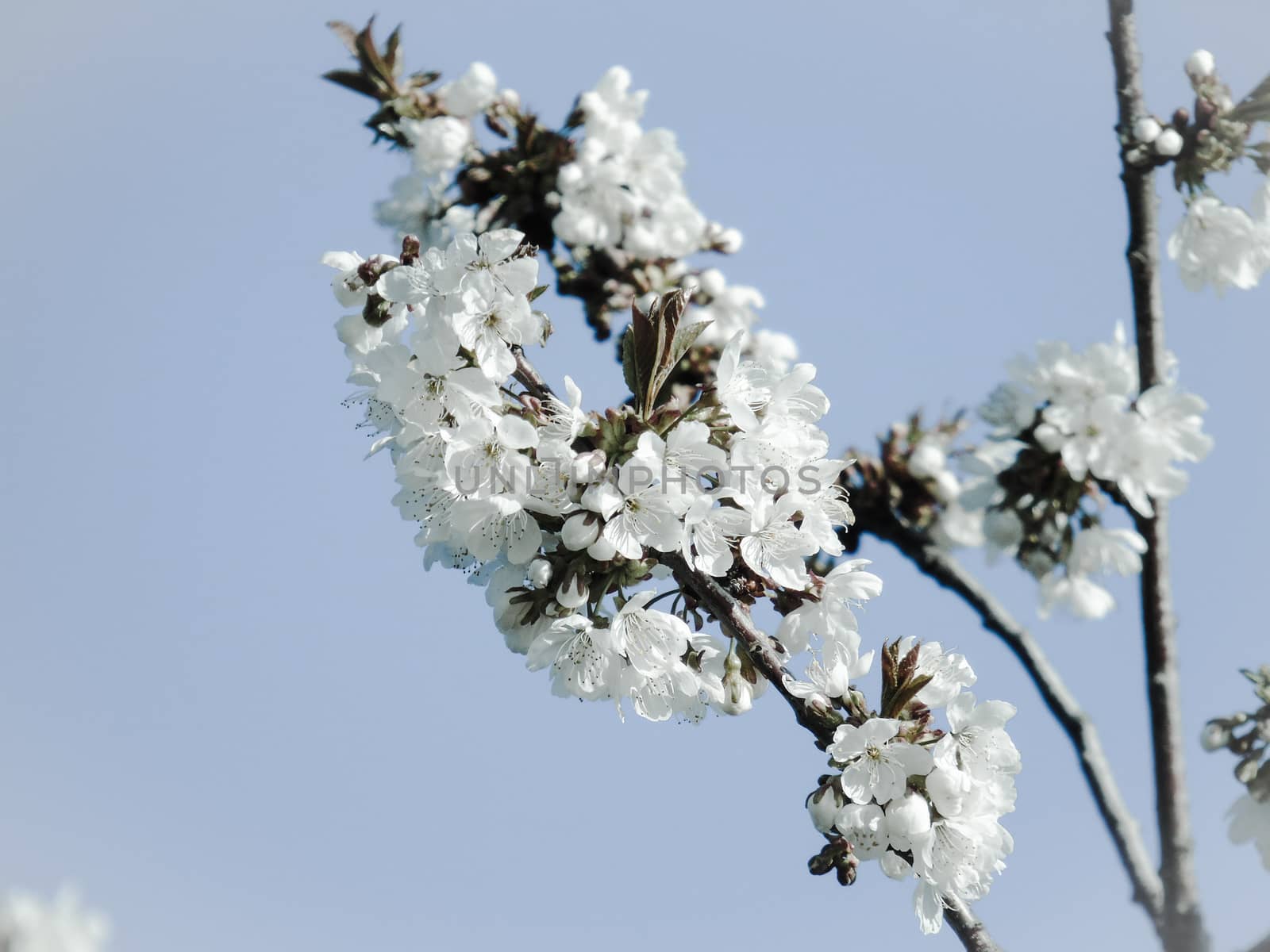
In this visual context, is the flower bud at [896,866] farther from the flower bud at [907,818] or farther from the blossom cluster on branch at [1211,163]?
the blossom cluster on branch at [1211,163]

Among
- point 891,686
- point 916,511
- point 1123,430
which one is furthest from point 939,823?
point 916,511

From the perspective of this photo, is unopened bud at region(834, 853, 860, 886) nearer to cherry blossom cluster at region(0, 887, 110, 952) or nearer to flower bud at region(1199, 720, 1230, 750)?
flower bud at region(1199, 720, 1230, 750)

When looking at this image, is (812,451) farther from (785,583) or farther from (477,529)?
(477,529)

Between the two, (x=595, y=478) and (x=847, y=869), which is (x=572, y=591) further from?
(x=847, y=869)

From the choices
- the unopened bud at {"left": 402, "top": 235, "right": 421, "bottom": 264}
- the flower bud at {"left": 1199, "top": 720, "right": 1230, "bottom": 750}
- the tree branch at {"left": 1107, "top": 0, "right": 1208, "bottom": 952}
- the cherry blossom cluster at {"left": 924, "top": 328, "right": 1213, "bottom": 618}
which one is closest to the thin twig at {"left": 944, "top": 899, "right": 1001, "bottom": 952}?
the flower bud at {"left": 1199, "top": 720, "right": 1230, "bottom": 750}

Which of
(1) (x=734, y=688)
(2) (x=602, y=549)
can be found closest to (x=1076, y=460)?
(1) (x=734, y=688)

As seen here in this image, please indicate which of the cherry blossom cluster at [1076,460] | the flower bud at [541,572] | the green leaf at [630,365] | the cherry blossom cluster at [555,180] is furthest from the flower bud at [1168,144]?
the flower bud at [541,572]
